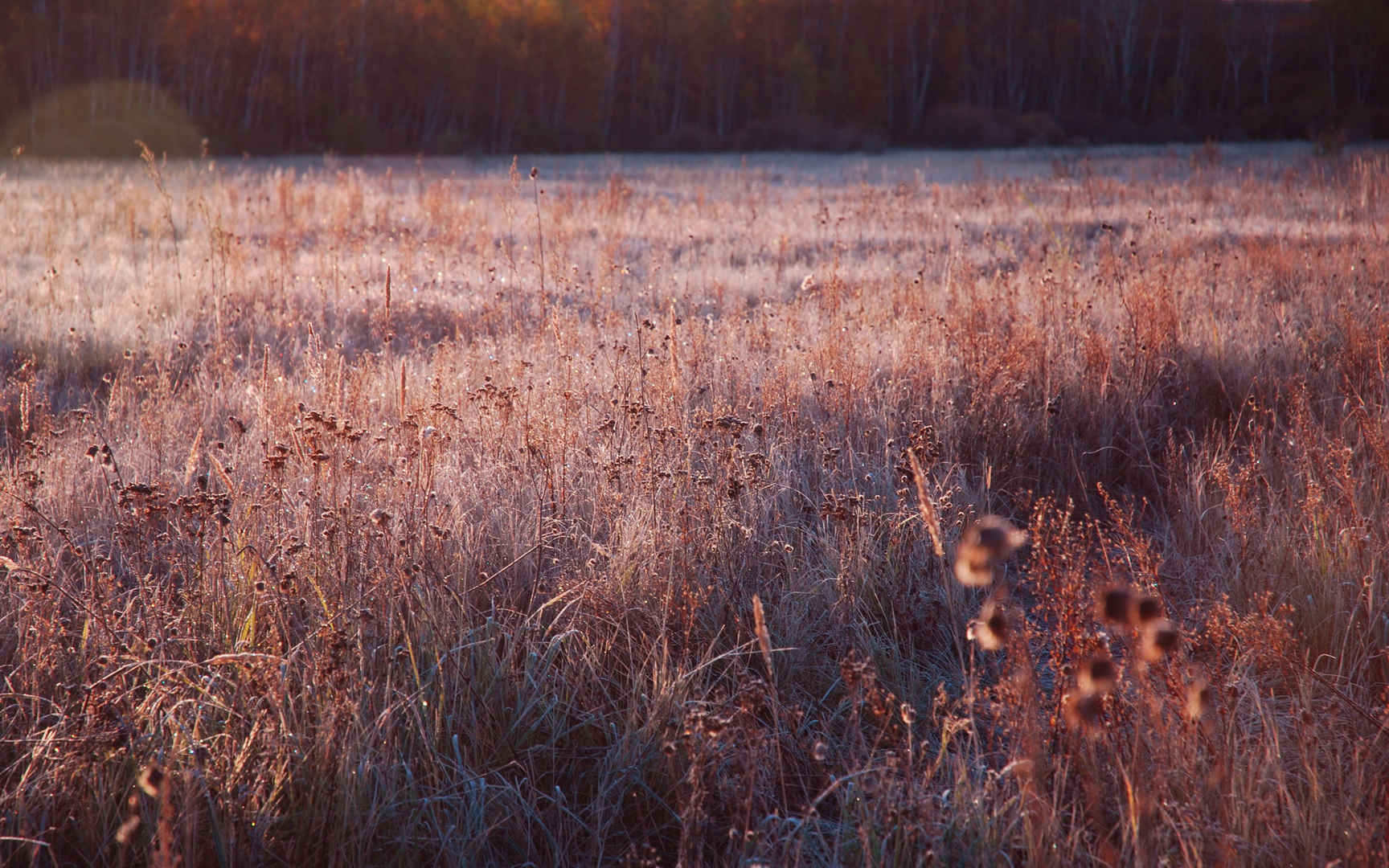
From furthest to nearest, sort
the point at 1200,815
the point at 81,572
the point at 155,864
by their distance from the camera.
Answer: the point at 81,572 → the point at 1200,815 → the point at 155,864

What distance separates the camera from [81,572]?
2.73m

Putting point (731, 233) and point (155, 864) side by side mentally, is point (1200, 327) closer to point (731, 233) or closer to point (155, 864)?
point (155, 864)

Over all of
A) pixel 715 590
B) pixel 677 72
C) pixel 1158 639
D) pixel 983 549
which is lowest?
pixel 715 590

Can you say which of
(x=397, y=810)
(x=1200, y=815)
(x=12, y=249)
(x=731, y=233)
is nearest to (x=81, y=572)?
(x=397, y=810)

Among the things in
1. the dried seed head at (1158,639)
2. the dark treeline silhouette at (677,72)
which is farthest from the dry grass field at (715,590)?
the dark treeline silhouette at (677,72)

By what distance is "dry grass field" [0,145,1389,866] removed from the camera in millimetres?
1810

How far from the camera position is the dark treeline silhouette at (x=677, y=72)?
1451 inches

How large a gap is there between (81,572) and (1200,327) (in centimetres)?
543

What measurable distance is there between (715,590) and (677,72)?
4806 cm

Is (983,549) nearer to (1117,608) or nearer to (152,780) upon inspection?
(1117,608)

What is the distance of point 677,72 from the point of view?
46344 mm

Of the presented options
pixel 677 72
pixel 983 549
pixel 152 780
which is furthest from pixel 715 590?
pixel 677 72

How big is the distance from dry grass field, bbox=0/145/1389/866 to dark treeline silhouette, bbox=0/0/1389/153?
3318 centimetres

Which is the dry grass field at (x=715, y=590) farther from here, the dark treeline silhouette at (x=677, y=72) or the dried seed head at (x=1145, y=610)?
the dark treeline silhouette at (x=677, y=72)
